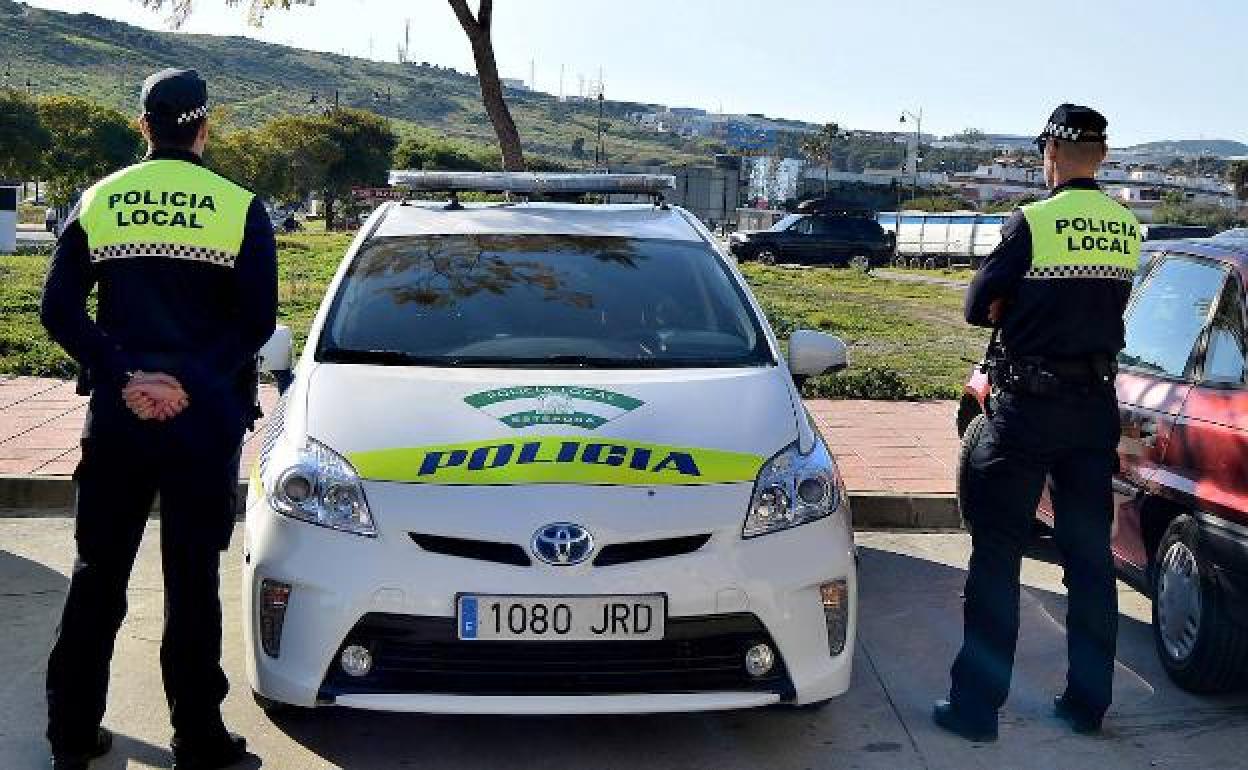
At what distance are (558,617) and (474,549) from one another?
279 mm

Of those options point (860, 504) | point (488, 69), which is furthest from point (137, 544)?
point (488, 69)

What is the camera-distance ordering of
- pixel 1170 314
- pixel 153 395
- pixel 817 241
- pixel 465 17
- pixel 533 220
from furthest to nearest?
pixel 817 241, pixel 465 17, pixel 533 220, pixel 1170 314, pixel 153 395

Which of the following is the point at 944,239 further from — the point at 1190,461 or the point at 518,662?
the point at 518,662

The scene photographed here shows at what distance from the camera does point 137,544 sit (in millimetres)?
3758

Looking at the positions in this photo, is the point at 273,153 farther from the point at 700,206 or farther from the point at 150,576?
the point at 150,576

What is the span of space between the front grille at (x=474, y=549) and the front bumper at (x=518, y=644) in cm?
2

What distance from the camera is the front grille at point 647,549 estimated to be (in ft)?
12.1

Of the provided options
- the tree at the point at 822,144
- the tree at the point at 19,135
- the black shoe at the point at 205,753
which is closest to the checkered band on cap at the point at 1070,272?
the black shoe at the point at 205,753

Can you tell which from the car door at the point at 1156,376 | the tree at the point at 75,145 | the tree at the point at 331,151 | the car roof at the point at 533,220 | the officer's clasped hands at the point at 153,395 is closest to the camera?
the officer's clasped hands at the point at 153,395

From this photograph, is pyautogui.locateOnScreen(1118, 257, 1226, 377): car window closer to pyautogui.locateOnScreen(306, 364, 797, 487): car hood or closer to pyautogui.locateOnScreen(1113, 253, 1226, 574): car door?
pyautogui.locateOnScreen(1113, 253, 1226, 574): car door

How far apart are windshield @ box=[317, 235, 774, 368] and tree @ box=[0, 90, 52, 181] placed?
173ft

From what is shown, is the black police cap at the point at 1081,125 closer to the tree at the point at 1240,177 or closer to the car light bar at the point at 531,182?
the car light bar at the point at 531,182

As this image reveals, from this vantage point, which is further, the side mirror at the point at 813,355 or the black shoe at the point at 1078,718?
the side mirror at the point at 813,355

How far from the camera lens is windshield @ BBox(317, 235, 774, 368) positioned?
Result: 4.64 meters
